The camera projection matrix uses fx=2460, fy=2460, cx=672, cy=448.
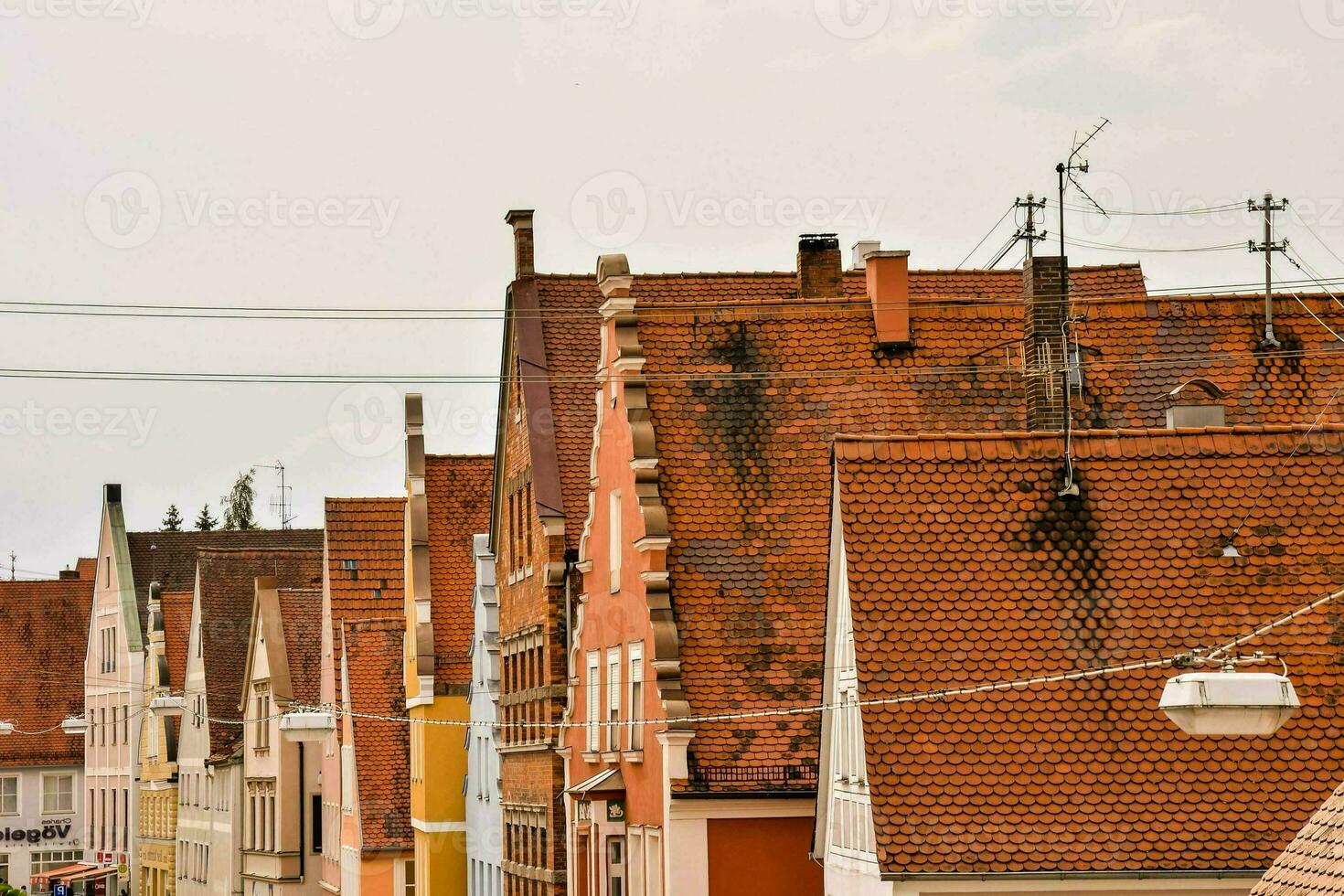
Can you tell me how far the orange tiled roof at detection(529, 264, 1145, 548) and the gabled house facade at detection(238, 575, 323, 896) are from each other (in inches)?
→ 830

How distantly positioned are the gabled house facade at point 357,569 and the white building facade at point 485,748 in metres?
7.34

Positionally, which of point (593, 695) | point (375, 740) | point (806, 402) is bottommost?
point (375, 740)

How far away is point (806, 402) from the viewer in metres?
30.2

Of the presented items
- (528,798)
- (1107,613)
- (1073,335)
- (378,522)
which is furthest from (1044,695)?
(378,522)

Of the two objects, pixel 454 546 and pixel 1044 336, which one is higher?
pixel 1044 336

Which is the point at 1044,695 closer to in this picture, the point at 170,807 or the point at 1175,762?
the point at 1175,762

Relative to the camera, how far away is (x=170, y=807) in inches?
2827

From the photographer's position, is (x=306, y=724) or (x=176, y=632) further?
(x=176, y=632)

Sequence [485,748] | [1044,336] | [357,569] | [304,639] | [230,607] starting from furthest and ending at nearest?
1. [230,607]
2. [304,639]
3. [357,569]
4. [485,748]
5. [1044,336]

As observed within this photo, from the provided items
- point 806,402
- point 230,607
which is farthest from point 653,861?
point 230,607

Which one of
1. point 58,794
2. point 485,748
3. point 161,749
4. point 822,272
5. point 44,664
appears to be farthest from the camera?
point 44,664

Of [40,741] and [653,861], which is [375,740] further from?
[40,741]

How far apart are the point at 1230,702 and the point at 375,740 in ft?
113

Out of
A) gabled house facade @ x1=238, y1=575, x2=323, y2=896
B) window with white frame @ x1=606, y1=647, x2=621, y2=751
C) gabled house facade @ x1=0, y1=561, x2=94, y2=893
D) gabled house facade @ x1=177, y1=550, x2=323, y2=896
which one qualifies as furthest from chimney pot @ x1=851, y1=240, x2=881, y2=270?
gabled house facade @ x1=0, y1=561, x2=94, y2=893
